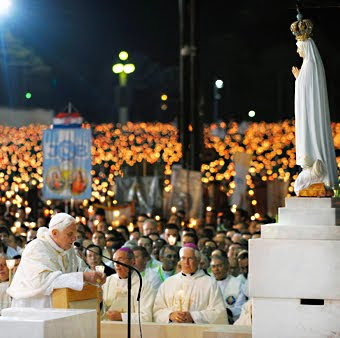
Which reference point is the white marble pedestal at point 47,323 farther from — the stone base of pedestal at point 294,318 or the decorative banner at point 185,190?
the decorative banner at point 185,190

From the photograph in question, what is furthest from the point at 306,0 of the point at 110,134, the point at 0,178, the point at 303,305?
the point at 110,134

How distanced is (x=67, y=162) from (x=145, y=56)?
9482mm

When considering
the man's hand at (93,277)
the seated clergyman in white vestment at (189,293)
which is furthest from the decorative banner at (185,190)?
the man's hand at (93,277)

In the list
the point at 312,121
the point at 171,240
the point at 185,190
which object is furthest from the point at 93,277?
the point at 185,190

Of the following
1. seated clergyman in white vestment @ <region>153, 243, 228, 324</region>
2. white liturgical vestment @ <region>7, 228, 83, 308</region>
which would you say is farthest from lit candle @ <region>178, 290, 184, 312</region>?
white liturgical vestment @ <region>7, 228, 83, 308</region>

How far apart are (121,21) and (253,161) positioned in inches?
208

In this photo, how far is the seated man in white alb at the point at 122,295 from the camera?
54.6 feet

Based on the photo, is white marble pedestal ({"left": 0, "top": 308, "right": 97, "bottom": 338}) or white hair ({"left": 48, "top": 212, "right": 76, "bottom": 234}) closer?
white marble pedestal ({"left": 0, "top": 308, "right": 97, "bottom": 338})

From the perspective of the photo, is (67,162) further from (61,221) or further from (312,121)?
(312,121)

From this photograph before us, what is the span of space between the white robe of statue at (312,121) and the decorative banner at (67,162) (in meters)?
13.9

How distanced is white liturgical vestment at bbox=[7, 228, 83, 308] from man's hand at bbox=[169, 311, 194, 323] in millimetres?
2805

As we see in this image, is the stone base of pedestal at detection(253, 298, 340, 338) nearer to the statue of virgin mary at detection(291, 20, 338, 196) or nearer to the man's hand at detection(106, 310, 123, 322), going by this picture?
the statue of virgin mary at detection(291, 20, 338, 196)

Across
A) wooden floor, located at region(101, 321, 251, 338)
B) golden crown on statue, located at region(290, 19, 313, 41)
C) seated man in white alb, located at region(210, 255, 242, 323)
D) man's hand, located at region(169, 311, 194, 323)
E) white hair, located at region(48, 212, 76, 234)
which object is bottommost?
wooden floor, located at region(101, 321, 251, 338)

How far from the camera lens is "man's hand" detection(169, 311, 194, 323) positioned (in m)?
16.0
